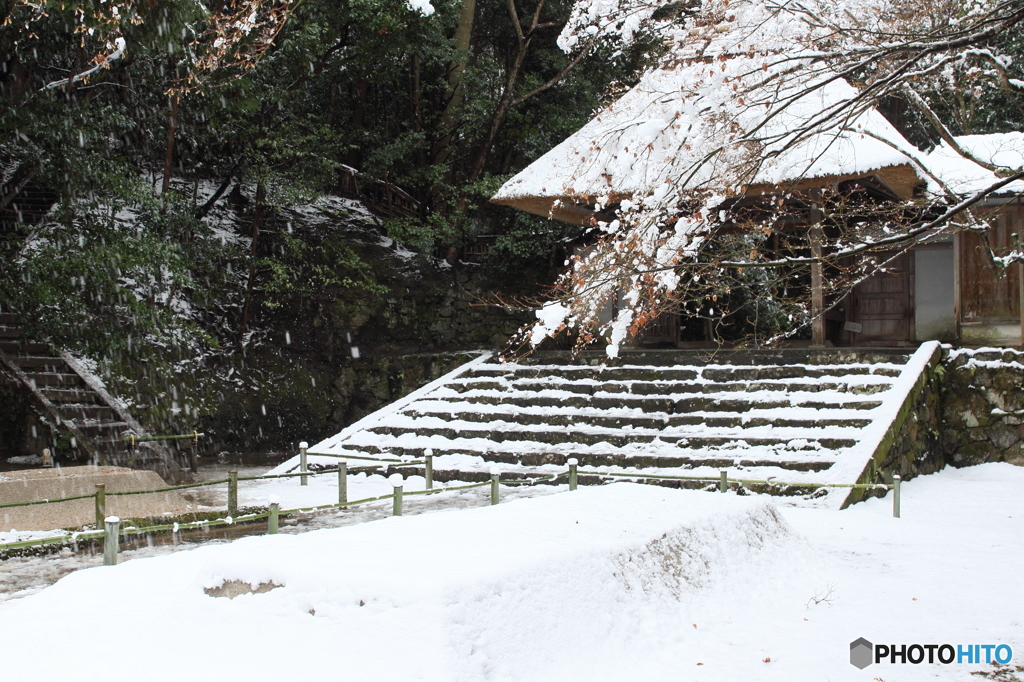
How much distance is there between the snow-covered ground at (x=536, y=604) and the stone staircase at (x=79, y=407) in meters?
5.63

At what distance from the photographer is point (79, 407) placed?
425 inches

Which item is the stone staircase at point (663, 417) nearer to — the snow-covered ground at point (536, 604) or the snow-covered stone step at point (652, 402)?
the snow-covered stone step at point (652, 402)

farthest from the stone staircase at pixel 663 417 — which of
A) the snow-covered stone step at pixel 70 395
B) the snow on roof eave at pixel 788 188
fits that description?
the snow-covered stone step at pixel 70 395

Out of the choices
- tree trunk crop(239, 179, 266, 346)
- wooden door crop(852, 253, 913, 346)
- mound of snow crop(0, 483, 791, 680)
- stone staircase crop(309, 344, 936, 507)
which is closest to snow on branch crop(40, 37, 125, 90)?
tree trunk crop(239, 179, 266, 346)

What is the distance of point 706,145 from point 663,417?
532cm

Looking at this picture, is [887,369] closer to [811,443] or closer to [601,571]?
[811,443]

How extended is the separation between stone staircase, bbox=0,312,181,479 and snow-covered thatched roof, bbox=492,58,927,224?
631cm

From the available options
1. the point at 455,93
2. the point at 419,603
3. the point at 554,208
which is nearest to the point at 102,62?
the point at 554,208

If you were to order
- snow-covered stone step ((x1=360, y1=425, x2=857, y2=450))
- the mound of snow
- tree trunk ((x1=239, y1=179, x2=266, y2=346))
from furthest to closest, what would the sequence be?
tree trunk ((x1=239, y1=179, x2=266, y2=346)) < snow-covered stone step ((x1=360, y1=425, x2=857, y2=450)) < the mound of snow

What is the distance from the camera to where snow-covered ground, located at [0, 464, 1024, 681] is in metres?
3.18

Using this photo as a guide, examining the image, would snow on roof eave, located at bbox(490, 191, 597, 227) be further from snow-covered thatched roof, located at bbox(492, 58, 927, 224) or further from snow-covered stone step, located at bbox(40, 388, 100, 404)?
snow-covered stone step, located at bbox(40, 388, 100, 404)

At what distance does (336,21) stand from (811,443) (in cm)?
1201

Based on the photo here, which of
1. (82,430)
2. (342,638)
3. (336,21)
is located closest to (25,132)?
(82,430)

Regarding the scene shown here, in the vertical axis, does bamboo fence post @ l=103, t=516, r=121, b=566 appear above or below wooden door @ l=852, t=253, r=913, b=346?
below
